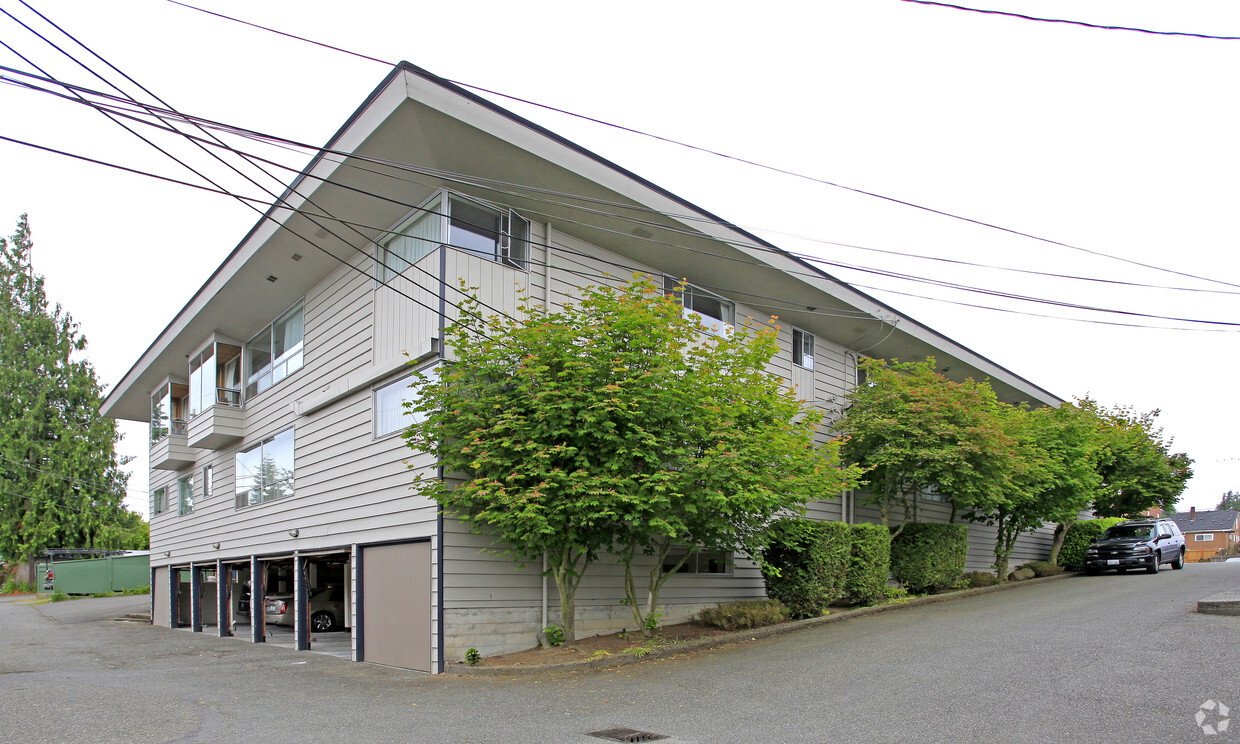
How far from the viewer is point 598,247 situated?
46.7 ft

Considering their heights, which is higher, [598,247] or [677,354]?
[598,247]

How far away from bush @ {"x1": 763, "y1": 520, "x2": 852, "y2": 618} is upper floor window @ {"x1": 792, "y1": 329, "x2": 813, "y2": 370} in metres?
5.36

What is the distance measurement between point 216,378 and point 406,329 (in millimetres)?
9330

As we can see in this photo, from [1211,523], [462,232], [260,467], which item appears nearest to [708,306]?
[462,232]

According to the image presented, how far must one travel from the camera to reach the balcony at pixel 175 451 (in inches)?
849

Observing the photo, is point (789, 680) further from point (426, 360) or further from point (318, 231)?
point (318, 231)

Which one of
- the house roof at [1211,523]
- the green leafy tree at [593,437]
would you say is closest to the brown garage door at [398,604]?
the green leafy tree at [593,437]

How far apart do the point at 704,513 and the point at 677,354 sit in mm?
2332

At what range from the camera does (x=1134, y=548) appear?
74.1 ft

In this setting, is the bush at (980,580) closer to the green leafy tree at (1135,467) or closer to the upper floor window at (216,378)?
the green leafy tree at (1135,467)

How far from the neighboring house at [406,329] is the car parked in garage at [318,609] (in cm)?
27

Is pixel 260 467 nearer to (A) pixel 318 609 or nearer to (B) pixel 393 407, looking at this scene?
(A) pixel 318 609

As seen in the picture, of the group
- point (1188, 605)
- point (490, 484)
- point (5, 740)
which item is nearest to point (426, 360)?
point (490, 484)
